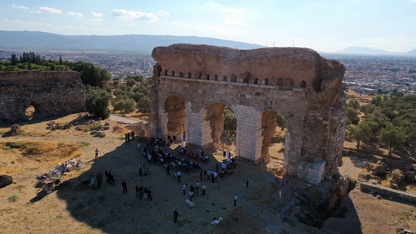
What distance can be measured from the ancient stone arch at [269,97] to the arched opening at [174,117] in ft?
7.60

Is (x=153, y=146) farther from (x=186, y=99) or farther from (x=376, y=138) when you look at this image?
(x=376, y=138)

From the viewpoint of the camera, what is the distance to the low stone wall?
72.0 ft

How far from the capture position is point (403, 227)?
1875cm

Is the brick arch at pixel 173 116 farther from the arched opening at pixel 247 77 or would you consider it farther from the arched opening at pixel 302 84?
the arched opening at pixel 302 84

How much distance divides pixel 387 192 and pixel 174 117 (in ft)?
61.1

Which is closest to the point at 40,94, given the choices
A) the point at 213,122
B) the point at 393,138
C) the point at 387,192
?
the point at 213,122

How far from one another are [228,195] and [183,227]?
14.7 ft

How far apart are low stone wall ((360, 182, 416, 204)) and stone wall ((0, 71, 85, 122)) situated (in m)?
33.1

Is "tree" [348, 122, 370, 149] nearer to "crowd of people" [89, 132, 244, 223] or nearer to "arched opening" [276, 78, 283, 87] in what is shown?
"crowd of people" [89, 132, 244, 223]

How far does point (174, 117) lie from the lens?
29.9 m

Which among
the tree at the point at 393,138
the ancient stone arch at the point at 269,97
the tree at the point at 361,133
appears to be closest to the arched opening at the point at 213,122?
the ancient stone arch at the point at 269,97

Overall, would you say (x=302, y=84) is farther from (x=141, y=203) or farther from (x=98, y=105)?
(x=98, y=105)

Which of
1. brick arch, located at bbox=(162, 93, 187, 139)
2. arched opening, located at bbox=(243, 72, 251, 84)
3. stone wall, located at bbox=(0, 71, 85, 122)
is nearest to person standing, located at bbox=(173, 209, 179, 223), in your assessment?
arched opening, located at bbox=(243, 72, 251, 84)

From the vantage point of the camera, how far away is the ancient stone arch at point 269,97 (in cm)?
2028
